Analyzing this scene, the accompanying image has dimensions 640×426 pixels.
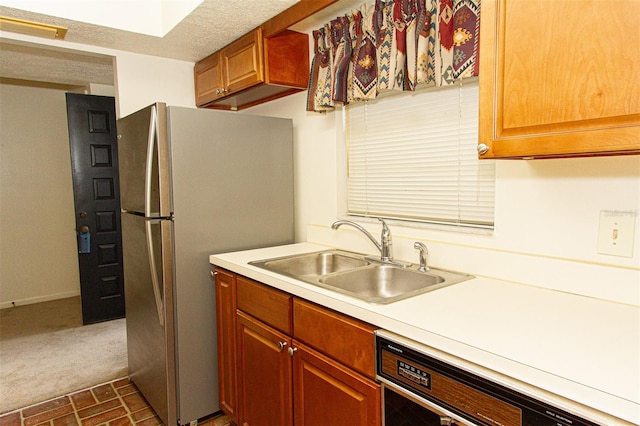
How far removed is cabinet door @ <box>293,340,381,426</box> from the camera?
126cm

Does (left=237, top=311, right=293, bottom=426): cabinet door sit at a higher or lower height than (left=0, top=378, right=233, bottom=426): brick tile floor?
higher

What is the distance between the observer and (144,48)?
2646 millimetres

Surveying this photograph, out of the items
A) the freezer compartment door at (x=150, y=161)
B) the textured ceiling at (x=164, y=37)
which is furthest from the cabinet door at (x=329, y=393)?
the textured ceiling at (x=164, y=37)

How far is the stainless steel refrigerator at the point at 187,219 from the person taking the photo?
2035mm

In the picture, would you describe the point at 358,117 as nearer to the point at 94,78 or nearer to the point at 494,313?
the point at 494,313

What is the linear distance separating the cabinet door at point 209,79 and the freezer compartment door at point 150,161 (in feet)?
2.16

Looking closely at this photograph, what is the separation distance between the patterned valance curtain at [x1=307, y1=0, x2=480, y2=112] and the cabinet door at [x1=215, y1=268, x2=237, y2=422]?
1050 millimetres

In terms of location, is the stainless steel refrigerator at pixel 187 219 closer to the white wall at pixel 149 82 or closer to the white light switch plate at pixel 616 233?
the white wall at pixel 149 82

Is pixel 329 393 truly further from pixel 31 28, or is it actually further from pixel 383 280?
pixel 31 28

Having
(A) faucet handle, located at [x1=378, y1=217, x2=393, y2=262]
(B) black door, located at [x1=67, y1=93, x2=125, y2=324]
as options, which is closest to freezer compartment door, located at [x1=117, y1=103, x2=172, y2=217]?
(A) faucet handle, located at [x1=378, y1=217, x2=393, y2=262]

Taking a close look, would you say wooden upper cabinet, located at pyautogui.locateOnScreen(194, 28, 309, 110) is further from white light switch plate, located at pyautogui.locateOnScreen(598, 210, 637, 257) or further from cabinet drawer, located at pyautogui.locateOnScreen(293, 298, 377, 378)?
white light switch plate, located at pyautogui.locateOnScreen(598, 210, 637, 257)

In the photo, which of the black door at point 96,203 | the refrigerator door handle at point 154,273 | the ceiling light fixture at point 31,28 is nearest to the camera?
the refrigerator door handle at point 154,273

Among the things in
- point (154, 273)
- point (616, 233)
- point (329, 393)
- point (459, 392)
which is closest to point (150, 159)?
point (154, 273)

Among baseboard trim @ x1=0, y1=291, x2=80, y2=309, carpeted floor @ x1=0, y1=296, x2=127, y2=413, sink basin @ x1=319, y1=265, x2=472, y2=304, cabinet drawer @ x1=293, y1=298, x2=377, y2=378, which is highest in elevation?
sink basin @ x1=319, y1=265, x2=472, y2=304
